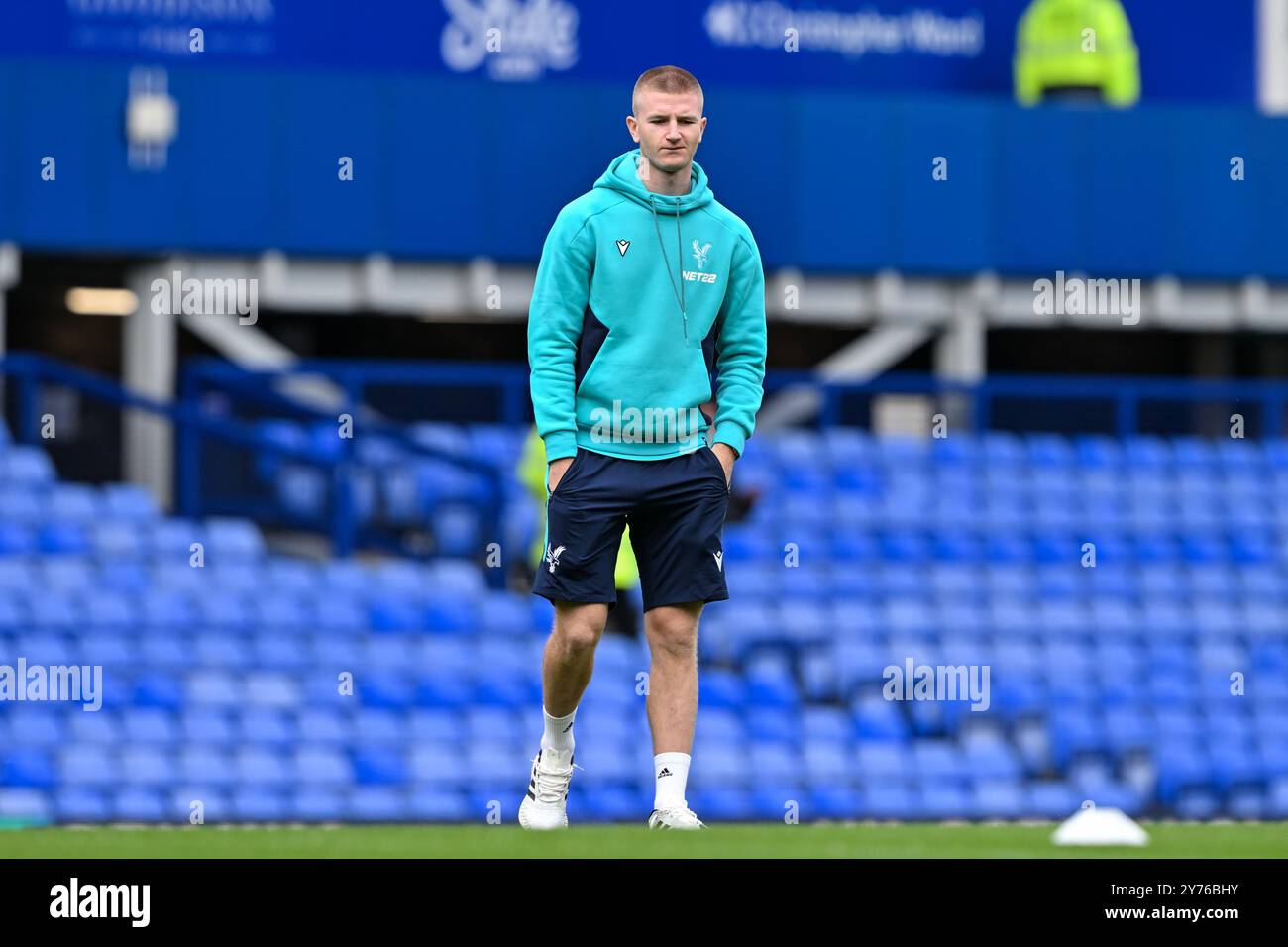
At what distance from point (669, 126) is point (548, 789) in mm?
1971

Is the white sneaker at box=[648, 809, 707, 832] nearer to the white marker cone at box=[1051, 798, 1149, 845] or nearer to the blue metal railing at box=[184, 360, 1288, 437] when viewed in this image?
the white marker cone at box=[1051, 798, 1149, 845]

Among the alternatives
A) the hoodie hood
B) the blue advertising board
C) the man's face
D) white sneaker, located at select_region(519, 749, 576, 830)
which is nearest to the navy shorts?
white sneaker, located at select_region(519, 749, 576, 830)

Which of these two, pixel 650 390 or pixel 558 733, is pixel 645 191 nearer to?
pixel 650 390

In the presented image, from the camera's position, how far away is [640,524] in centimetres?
737

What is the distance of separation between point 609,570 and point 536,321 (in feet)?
2.43

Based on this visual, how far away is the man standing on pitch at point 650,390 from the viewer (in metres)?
7.16

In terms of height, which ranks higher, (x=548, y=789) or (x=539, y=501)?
(x=539, y=501)

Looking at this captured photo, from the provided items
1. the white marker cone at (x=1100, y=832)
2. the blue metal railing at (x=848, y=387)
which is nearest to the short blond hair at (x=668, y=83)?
the white marker cone at (x=1100, y=832)

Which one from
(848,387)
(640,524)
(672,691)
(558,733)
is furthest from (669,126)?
(848,387)

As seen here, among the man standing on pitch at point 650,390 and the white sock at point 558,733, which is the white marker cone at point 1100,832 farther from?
the white sock at point 558,733

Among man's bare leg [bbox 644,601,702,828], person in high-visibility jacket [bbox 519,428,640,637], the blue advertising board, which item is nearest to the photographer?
man's bare leg [bbox 644,601,702,828]

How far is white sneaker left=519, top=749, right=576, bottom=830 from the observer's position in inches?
299

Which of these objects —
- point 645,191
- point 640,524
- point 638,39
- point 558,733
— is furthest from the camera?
point 638,39

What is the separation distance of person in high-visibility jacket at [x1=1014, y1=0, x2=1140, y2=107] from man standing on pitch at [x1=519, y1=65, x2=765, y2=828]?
1504 cm
